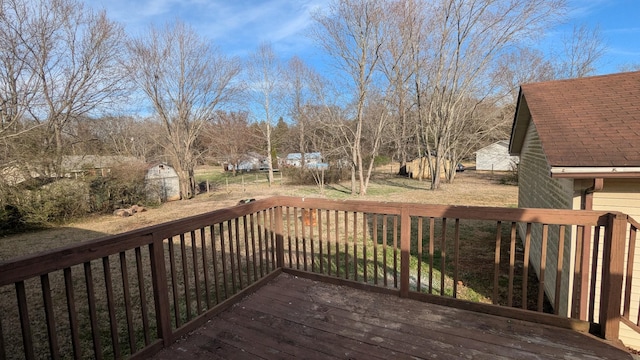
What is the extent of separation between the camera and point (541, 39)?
14.0 metres

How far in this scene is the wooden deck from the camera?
78.2 inches

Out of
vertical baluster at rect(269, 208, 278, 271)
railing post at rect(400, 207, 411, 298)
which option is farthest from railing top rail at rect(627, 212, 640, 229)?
vertical baluster at rect(269, 208, 278, 271)

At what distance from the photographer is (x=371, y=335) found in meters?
2.21

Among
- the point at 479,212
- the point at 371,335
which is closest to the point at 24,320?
the point at 371,335

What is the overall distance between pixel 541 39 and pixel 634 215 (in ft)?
47.7

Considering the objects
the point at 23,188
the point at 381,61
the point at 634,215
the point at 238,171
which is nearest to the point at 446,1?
the point at 381,61

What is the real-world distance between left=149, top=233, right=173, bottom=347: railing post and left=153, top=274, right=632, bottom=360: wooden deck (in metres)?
0.12

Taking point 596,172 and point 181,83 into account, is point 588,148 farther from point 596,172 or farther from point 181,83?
point 181,83

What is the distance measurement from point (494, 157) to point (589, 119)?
87.7ft

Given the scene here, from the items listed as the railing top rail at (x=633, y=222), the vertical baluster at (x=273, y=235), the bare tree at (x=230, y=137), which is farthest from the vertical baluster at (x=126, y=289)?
the bare tree at (x=230, y=137)

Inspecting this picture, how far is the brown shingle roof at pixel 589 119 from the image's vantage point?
3.22 m

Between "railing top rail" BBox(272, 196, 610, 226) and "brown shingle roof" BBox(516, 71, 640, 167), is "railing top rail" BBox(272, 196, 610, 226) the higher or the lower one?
Answer: the lower one

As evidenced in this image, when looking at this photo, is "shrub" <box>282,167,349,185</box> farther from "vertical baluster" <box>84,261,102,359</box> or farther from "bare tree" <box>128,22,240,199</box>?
"vertical baluster" <box>84,261,102,359</box>

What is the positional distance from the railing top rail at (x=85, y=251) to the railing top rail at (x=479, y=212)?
1.27m
